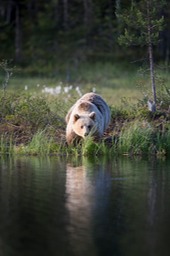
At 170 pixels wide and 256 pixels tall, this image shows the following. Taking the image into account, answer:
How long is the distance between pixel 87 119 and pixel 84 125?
7.7 inches

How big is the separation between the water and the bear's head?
27.8 inches

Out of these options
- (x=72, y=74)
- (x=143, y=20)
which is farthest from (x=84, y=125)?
(x=72, y=74)

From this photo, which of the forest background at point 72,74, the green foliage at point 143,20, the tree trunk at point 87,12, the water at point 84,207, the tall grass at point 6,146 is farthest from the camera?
the tree trunk at point 87,12

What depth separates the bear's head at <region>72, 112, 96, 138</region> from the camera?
16.5 meters

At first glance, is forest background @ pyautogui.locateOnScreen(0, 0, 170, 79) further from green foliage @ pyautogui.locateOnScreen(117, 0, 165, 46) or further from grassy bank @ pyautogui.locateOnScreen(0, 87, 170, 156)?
grassy bank @ pyautogui.locateOnScreen(0, 87, 170, 156)

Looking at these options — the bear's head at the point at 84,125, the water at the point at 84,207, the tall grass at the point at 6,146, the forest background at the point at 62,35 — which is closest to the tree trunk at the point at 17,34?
the forest background at the point at 62,35

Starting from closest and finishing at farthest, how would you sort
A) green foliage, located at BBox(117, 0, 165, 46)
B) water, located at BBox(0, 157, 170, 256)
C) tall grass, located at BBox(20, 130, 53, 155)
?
1. water, located at BBox(0, 157, 170, 256)
2. tall grass, located at BBox(20, 130, 53, 155)
3. green foliage, located at BBox(117, 0, 165, 46)

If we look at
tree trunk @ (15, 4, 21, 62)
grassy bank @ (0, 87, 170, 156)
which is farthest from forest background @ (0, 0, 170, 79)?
grassy bank @ (0, 87, 170, 156)

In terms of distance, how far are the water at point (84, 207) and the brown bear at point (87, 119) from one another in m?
0.76

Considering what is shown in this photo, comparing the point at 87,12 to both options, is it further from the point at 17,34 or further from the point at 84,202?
the point at 84,202

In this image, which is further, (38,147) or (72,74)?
(72,74)

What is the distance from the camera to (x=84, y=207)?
38.0 feet

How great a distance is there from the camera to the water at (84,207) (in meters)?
9.59

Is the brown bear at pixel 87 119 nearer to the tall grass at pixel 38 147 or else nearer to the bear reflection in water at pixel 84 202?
the tall grass at pixel 38 147
